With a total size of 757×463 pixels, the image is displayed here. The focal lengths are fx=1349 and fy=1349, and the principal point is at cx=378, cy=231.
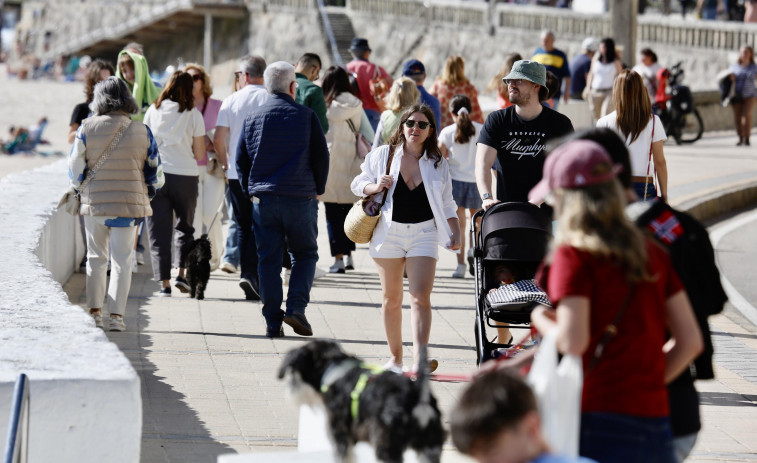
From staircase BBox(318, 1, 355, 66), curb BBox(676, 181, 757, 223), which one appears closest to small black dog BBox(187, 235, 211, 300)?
curb BBox(676, 181, 757, 223)

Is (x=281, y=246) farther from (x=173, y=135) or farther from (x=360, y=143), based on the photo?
(x=360, y=143)

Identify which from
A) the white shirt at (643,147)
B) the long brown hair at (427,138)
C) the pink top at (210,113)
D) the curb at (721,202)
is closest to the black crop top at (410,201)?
the long brown hair at (427,138)

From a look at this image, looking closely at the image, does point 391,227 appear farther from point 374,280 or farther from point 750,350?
point 374,280

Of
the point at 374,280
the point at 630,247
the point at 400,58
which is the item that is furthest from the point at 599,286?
the point at 400,58

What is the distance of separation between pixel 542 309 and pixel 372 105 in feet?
32.7

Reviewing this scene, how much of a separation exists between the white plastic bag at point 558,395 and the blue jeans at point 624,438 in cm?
9

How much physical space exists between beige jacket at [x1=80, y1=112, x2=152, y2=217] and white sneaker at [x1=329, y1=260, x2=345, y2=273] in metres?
3.36

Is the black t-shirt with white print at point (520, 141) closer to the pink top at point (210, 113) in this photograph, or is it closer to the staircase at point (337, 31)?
the pink top at point (210, 113)

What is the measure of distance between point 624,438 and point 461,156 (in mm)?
8060

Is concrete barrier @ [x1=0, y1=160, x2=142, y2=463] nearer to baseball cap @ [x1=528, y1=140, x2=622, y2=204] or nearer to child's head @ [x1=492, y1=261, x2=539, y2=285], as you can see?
baseball cap @ [x1=528, y1=140, x2=622, y2=204]

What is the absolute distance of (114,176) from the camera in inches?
355

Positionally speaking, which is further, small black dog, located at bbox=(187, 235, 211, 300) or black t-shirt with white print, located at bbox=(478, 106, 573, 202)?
small black dog, located at bbox=(187, 235, 211, 300)

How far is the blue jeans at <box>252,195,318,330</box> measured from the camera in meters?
9.18

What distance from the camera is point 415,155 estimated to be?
Result: 793cm
